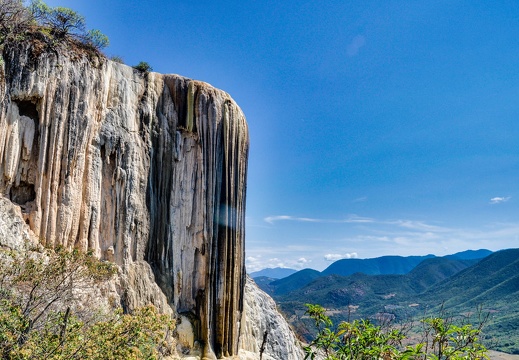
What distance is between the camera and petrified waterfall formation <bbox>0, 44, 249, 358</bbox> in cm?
1484

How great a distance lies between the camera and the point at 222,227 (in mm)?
20719

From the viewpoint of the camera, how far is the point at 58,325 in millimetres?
9406

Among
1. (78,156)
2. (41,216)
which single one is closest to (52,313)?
(41,216)

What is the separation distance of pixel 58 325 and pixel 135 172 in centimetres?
942

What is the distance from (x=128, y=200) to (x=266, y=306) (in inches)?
770

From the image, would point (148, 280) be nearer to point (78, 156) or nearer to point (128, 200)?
point (128, 200)

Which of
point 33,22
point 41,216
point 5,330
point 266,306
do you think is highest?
→ point 33,22

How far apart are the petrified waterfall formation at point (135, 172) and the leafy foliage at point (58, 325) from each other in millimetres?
4611

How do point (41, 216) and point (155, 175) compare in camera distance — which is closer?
point (41, 216)

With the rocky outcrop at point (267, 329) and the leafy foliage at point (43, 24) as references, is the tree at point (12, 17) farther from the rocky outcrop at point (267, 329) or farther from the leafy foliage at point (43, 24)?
the rocky outcrop at point (267, 329)

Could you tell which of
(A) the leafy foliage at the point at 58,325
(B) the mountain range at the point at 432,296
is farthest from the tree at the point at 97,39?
(B) the mountain range at the point at 432,296

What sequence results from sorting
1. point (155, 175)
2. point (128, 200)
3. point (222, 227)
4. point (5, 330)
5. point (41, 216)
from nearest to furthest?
point (5, 330), point (41, 216), point (128, 200), point (155, 175), point (222, 227)

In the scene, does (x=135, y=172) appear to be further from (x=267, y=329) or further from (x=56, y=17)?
(x=267, y=329)

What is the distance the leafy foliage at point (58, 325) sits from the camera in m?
8.19
